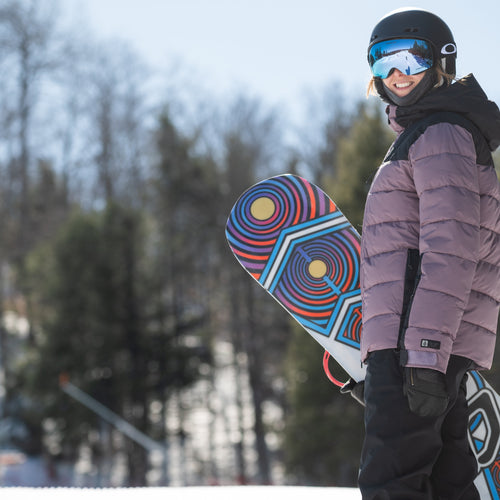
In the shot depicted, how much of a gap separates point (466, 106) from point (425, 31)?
0.29 meters

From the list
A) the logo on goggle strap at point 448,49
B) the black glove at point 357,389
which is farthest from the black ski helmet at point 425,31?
the black glove at point 357,389

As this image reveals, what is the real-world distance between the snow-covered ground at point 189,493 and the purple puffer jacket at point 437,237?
1.55 metres

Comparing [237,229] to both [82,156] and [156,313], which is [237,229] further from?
[82,156]

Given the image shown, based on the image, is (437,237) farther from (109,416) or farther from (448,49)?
(109,416)

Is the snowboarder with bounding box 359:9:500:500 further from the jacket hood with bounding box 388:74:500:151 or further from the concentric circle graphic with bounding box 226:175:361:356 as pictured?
the concentric circle graphic with bounding box 226:175:361:356

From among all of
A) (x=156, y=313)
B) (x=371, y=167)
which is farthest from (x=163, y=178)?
(x=371, y=167)

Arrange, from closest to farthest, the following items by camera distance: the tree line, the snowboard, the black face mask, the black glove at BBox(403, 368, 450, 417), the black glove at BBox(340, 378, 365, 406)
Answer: the black glove at BBox(403, 368, 450, 417) → the black face mask → the black glove at BBox(340, 378, 365, 406) → the snowboard → the tree line

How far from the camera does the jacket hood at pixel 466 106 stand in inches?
75.6

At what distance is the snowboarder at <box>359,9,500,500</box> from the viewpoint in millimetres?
1784

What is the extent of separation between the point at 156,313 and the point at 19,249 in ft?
24.0

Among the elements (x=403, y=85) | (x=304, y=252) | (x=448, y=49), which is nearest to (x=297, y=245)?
(x=304, y=252)

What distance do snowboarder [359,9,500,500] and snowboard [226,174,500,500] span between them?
0.54m

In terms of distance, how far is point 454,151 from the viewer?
72.7 inches

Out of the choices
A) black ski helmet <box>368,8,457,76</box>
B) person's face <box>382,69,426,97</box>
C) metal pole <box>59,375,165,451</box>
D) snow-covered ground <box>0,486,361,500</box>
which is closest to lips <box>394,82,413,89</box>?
person's face <box>382,69,426,97</box>
